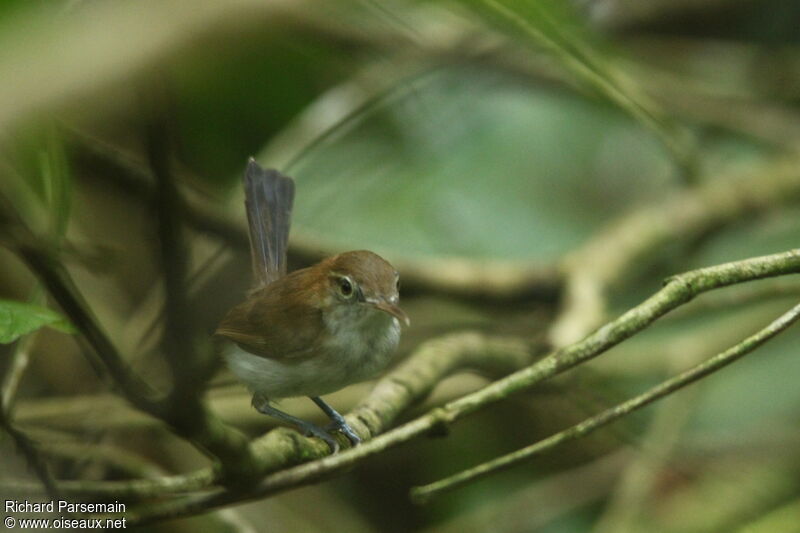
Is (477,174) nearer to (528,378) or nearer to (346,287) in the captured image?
(346,287)

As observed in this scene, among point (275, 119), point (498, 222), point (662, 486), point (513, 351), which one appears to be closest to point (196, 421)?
point (513, 351)

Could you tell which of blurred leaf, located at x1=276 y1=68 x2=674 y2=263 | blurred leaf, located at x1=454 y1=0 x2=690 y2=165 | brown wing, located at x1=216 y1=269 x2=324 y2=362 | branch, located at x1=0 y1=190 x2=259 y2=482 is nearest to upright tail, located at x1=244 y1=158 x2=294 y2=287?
brown wing, located at x1=216 y1=269 x2=324 y2=362

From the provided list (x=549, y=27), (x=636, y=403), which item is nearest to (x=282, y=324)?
(x=636, y=403)

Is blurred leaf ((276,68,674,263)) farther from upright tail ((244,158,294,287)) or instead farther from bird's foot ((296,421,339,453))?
bird's foot ((296,421,339,453))

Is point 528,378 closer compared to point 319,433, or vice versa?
point 528,378

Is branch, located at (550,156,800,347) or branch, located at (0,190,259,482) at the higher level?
branch, located at (550,156,800,347)

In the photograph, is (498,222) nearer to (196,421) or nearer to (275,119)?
(275,119)
